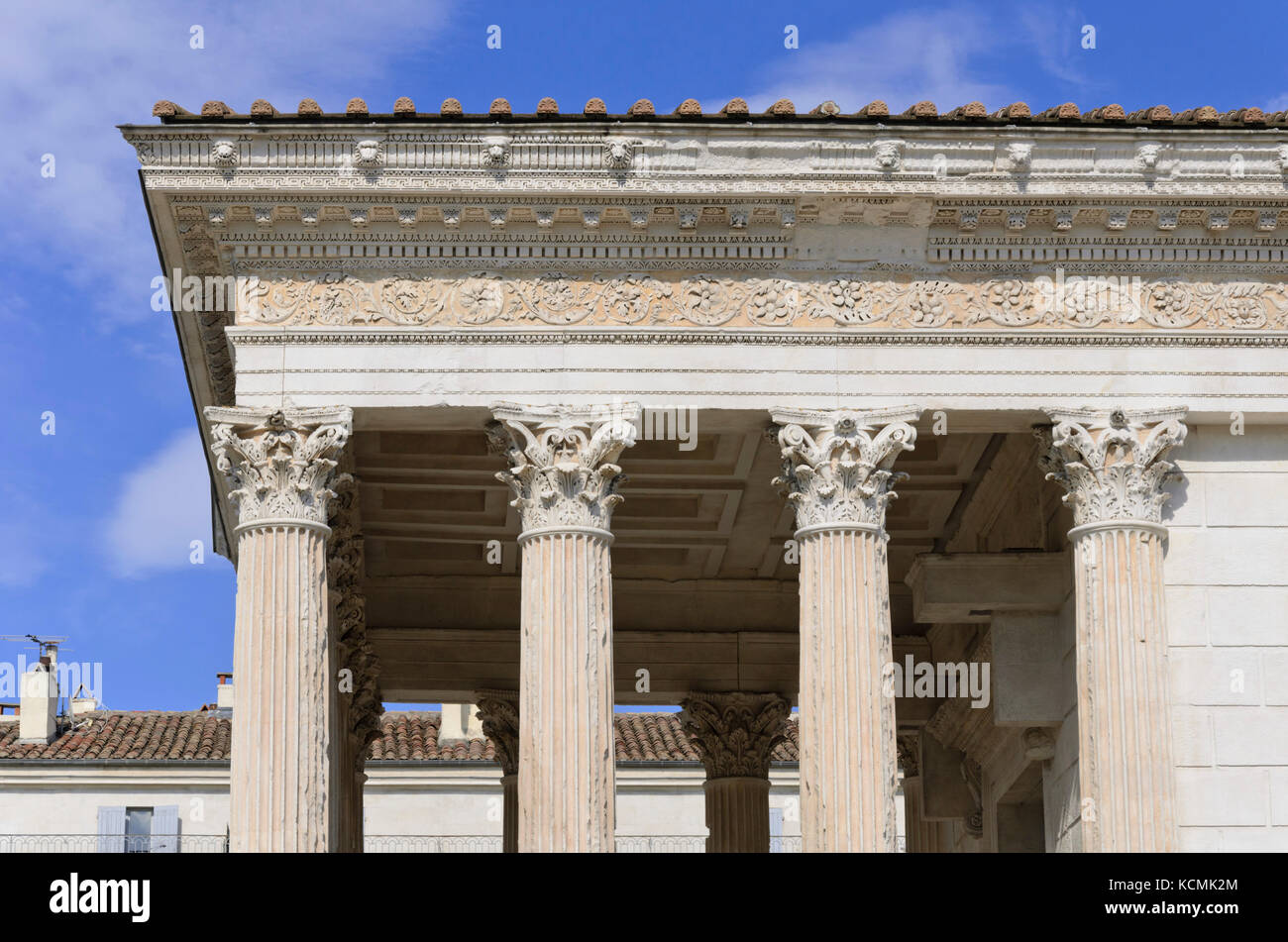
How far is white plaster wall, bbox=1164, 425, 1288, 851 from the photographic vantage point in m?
27.5

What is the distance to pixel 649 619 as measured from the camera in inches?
1518

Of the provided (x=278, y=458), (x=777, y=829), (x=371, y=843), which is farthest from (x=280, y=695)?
(x=777, y=829)

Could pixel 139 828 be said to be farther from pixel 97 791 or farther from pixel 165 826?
pixel 97 791

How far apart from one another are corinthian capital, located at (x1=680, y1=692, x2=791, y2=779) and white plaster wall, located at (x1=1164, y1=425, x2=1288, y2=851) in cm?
1088

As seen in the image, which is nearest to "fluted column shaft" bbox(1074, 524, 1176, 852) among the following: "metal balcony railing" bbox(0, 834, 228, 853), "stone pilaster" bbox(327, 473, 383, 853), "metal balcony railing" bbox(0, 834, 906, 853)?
"stone pilaster" bbox(327, 473, 383, 853)

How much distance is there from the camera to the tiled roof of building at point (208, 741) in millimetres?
60844

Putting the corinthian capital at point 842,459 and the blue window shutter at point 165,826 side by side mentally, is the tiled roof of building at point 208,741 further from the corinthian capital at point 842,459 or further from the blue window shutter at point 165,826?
the corinthian capital at point 842,459

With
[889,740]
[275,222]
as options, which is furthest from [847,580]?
[275,222]

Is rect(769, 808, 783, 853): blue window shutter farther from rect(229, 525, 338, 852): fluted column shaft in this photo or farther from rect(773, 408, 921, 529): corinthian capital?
rect(229, 525, 338, 852): fluted column shaft

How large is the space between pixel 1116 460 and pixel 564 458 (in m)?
6.15

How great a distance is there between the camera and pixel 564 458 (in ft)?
92.0

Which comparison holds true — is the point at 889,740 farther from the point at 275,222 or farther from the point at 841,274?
the point at 275,222

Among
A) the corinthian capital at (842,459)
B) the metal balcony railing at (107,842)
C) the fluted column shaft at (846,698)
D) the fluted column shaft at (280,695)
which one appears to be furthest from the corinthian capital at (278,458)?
the metal balcony railing at (107,842)

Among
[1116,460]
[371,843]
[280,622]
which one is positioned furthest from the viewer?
[371,843]
